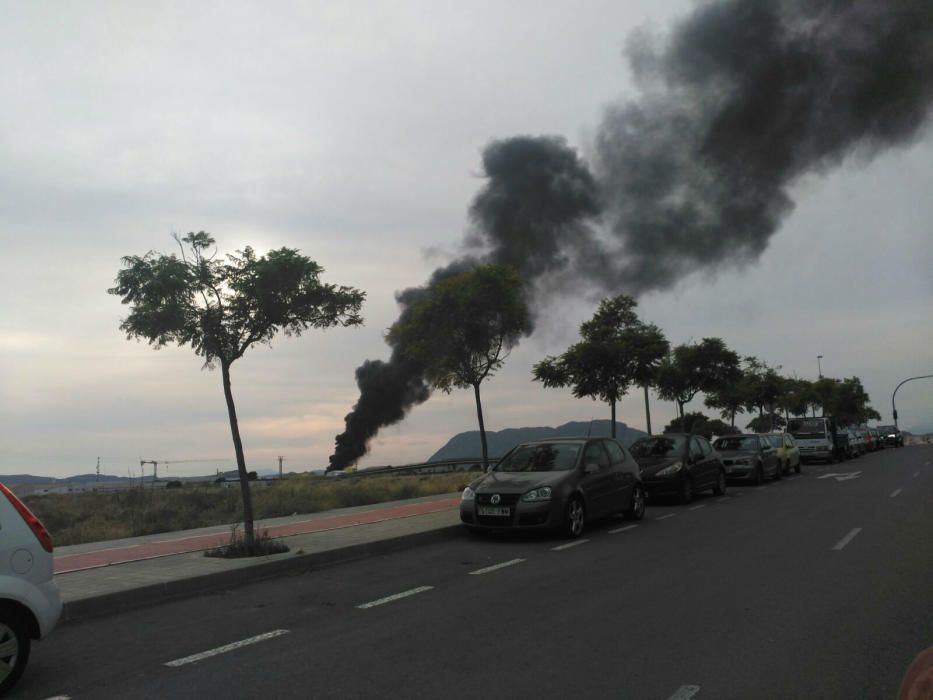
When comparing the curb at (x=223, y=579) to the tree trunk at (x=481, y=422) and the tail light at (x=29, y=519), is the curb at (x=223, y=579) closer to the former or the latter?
the tail light at (x=29, y=519)

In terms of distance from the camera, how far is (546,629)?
6168 mm

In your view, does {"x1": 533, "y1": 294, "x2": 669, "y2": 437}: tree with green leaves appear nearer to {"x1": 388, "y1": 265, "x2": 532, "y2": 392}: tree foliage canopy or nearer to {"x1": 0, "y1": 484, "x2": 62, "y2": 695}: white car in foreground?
{"x1": 388, "y1": 265, "x2": 532, "y2": 392}: tree foliage canopy

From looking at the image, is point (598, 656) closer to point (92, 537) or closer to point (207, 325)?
point (207, 325)

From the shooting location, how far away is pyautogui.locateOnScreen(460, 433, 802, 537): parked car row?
38.1 feet

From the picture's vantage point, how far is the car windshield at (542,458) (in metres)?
12.7

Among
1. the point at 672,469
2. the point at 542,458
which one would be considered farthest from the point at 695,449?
the point at 542,458

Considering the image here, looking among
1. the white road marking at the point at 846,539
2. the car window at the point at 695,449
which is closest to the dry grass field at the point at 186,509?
the car window at the point at 695,449

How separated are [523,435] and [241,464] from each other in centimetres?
4068

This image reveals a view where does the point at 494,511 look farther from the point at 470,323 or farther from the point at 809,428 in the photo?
the point at 809,428

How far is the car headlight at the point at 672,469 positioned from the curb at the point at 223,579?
24.3 feet

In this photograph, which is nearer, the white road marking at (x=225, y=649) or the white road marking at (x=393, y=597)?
the white road marking at (x=225, y=649)

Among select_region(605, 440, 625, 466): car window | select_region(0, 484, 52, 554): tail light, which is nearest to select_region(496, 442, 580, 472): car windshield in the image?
select_region(605, 440, 625, 466): car window

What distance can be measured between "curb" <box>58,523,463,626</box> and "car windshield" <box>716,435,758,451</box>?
15.1 m

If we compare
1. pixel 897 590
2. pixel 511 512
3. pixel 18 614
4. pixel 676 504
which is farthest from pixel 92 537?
pixel 897 590
